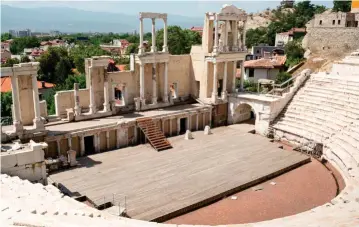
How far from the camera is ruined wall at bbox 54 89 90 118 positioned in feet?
66.2

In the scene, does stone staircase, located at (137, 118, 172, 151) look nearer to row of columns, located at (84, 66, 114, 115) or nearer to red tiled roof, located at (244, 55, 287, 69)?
row of columns, located at (84, 66, 114, 115)

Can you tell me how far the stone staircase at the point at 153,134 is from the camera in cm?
1989

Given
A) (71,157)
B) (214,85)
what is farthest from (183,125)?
(71,157)

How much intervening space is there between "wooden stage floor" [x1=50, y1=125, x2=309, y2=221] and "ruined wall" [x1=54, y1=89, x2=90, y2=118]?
371 cm

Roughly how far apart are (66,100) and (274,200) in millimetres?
12571

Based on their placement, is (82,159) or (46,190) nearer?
(46,190)

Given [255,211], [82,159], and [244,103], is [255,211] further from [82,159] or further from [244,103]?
[244,103]

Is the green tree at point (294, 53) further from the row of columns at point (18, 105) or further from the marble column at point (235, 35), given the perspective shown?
the row of columns at point (18, 105)

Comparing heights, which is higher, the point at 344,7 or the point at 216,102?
the point at 344,7

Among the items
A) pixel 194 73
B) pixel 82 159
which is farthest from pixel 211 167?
pixel 194 73

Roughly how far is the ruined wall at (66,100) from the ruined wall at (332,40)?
3213 centimetres

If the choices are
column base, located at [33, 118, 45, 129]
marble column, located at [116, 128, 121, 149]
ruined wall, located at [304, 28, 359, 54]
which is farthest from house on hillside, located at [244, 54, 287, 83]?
column base, located at [33, 118, 45, 129]

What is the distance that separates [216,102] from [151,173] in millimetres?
9762

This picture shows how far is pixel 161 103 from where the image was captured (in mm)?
23906
